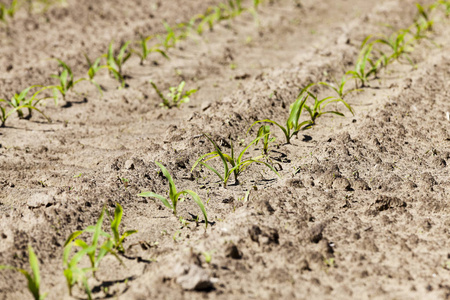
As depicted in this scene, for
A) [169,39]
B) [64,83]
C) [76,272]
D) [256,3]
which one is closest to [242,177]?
[76,272]

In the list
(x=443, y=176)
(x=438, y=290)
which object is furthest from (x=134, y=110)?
(x=438, y=290)

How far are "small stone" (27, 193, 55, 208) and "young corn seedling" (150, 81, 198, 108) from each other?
5.20ft

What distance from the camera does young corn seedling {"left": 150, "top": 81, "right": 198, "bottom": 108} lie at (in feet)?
12.7

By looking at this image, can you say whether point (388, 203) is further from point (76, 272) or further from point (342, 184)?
point (76, 272)

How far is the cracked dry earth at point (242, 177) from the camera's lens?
2072 millimetres

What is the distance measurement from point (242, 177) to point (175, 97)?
1364mm

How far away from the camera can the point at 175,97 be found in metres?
3.93

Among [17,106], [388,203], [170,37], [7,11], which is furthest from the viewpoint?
[7,11]

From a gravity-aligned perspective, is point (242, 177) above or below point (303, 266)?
above

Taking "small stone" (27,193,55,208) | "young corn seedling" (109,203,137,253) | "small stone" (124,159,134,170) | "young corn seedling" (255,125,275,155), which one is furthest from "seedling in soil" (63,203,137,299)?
"young corn seedling" (255,125,275,155)

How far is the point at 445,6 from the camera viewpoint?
5637 mm

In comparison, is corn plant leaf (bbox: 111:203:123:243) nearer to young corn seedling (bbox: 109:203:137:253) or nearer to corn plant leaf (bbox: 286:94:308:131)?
young corn seedling (bbox: 109:203:137:253)

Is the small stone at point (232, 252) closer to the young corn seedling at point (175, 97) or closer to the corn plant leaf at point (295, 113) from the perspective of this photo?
the corn plant leaf at point (295, 113)

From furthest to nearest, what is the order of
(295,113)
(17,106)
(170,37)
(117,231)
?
(170,37) → (17,106) → (295,113) → (117,231)
